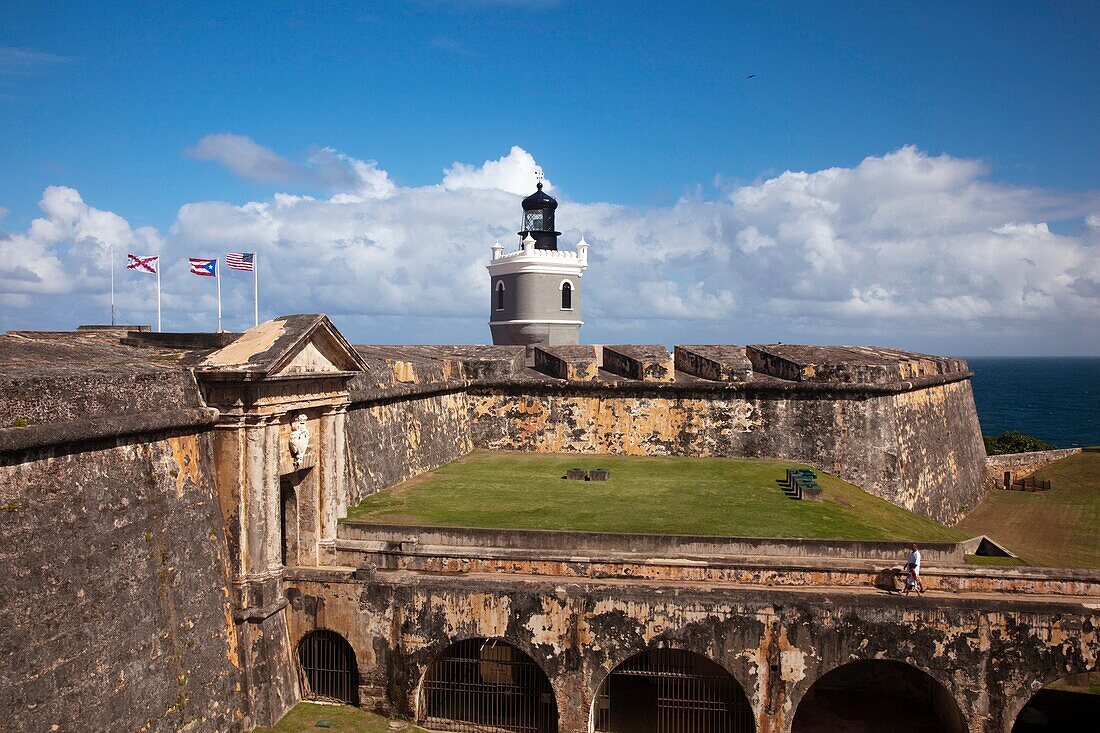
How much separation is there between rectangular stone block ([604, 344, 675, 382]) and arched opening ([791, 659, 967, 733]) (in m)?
9.64

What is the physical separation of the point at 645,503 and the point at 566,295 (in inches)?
781

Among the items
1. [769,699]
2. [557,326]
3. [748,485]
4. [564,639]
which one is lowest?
[769,699]

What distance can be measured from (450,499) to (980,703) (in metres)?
9.87

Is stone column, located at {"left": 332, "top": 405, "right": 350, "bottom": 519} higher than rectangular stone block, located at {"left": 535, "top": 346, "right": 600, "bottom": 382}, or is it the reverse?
rectangular stone block, located at {"left": 535, "top": 346, "right": 600, "bottom": 382}

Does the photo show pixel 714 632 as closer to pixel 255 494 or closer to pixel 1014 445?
pixel 255 494

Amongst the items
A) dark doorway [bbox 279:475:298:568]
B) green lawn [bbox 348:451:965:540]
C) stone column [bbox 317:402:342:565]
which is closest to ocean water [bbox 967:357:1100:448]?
green lawn [bbox 348:451:965:540]

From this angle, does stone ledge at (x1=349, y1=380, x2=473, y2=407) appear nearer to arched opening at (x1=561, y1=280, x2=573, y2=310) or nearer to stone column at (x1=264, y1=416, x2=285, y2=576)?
stone column at (x1=264, y1=416, x2=285, y2=576)

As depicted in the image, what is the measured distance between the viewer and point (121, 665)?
984cm

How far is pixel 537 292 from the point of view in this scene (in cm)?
3494

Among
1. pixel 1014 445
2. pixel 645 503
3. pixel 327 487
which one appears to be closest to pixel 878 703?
pixel 645 503

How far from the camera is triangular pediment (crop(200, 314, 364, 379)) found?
11766 millimetres

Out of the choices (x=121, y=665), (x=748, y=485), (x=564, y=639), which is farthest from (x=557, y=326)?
(x=121, y=665)

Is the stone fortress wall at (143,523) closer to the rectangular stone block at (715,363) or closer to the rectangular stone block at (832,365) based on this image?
the rectangular stone block at (715,363)

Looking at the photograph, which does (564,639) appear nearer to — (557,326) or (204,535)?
(204,535)
